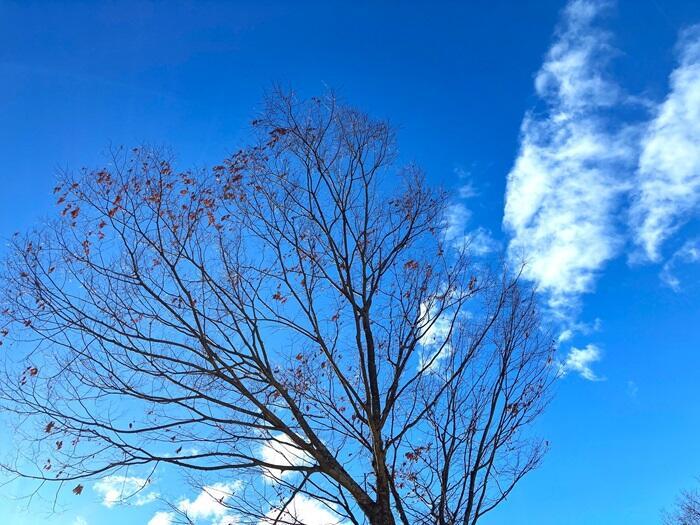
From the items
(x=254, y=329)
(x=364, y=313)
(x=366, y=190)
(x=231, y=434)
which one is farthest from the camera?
(x=366, y=190)

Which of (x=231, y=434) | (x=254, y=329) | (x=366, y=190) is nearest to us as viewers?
(x=231, y=434)

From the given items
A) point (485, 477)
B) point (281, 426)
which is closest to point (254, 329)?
point (281, 426)

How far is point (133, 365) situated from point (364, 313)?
10.9ft

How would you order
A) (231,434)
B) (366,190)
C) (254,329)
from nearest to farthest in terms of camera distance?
(231,434), (254,329), (366,190)

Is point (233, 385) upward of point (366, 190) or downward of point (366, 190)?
downward

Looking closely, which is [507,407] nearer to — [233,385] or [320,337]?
[320,337]

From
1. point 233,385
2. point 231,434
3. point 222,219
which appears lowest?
point 231,434

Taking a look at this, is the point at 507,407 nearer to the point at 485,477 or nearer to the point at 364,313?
the point at 485,477

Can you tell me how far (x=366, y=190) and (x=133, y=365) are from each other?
434cm

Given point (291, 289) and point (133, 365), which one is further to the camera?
point (291, 289)

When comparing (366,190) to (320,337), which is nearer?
(320,337)

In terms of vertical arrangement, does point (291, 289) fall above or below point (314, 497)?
above

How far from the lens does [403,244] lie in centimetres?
870

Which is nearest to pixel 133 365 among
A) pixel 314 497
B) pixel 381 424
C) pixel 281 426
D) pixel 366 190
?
pixel 281 426
